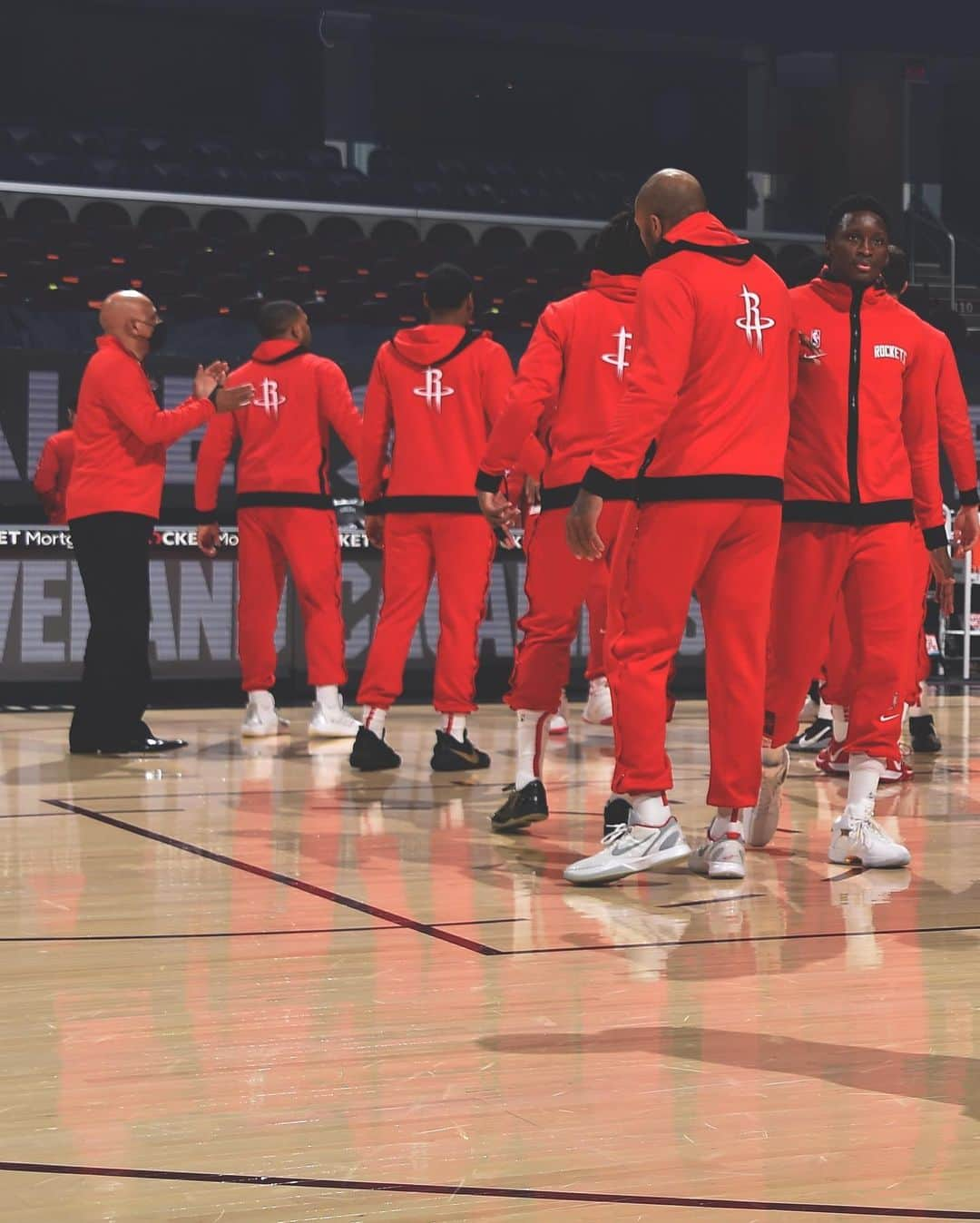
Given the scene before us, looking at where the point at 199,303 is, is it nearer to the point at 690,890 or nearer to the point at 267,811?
the point at 267,811

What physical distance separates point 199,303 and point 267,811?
25.3 feet

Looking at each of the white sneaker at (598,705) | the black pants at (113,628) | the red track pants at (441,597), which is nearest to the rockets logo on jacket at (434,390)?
the red track pants at (441,597)

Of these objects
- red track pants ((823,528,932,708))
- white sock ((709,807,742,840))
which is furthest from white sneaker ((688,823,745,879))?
red track pants ((823,528,932,708))

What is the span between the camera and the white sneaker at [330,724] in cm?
831

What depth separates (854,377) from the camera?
15.8 ft

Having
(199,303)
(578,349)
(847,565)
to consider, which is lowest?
(847,565)

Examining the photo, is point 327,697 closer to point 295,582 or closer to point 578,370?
point 295,582

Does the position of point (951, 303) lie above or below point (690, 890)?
above

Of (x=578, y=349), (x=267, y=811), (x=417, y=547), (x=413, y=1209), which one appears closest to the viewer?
(x=413, y=1209)

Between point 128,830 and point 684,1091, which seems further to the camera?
point 128,830

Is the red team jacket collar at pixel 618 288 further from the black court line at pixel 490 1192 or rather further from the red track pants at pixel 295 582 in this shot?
the black court line at pixel 490 1192

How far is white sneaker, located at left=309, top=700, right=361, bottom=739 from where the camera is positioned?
27.3ft

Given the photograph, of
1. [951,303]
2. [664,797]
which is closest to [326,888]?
[664,797]

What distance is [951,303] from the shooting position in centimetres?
1595
